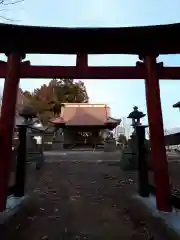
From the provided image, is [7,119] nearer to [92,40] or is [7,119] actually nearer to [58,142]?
[92,40]

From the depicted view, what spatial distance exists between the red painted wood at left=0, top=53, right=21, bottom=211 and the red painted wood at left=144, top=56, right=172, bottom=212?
257 centimetres

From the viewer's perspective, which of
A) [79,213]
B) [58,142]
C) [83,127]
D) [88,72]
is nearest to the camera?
[79,213]

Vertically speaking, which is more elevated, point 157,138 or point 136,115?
point 136,115

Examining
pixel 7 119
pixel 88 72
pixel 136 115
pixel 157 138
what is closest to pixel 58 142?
pixel 136 115

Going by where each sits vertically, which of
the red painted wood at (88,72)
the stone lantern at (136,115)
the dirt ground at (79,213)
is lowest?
the dirt ground at (79,213)

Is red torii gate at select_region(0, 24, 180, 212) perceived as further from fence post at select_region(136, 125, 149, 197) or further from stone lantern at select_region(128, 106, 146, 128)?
stone lantern at select_region(128, 106, 146, 128)

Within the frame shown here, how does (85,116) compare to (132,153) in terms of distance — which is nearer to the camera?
(132,153)

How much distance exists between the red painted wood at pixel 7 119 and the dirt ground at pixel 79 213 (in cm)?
68

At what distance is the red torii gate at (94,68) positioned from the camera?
492cm

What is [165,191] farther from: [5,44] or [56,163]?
[56,163]

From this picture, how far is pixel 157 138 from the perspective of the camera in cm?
501

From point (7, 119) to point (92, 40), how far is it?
223 cm

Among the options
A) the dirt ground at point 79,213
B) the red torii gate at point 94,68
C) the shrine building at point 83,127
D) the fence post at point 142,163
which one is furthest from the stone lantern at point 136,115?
the shrine building at point 83,127

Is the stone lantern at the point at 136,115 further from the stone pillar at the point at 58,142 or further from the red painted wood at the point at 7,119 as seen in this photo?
the stone pillar at the point at 58,142
